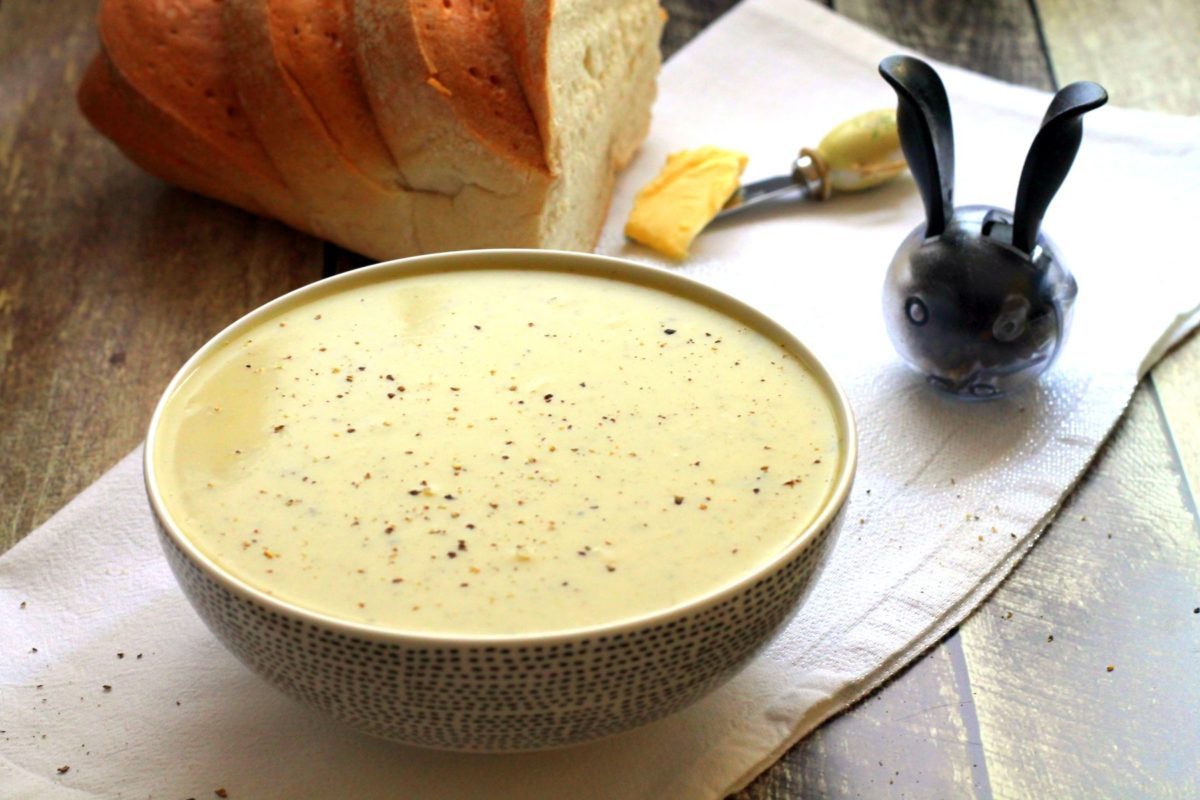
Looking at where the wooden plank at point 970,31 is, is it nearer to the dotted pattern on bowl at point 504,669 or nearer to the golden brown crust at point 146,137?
the golden brown crust at point 146,137

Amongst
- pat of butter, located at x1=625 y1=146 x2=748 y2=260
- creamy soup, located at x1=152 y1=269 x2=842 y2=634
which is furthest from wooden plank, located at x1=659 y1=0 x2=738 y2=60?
creamy soup, located at x1=152 y1=269 x2=842 y2=634

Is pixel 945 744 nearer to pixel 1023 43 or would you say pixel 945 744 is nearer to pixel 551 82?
pixel 551 82

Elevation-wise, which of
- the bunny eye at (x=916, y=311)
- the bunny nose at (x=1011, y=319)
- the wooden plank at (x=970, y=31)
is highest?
the bunny nose at (x=1011, y=319)

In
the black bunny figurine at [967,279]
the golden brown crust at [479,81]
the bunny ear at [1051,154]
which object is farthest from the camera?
the golden brown crust at [479,81]

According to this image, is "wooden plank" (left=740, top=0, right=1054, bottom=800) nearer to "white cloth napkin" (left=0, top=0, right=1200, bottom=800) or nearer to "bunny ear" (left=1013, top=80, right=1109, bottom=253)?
"white cloth napkin" (left=0, top=0, right=1200, bottom=800)

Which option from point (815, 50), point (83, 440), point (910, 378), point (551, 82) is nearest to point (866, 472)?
point (910, 378)

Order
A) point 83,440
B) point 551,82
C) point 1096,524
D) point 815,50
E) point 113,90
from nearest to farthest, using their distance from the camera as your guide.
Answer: point 1096,524 → point 83,440 → point 551,82 → point 113,90 → point 815,50

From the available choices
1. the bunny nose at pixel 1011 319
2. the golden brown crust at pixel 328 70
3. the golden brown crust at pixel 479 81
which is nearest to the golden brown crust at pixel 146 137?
the golden brown crust at pixel 328 70
